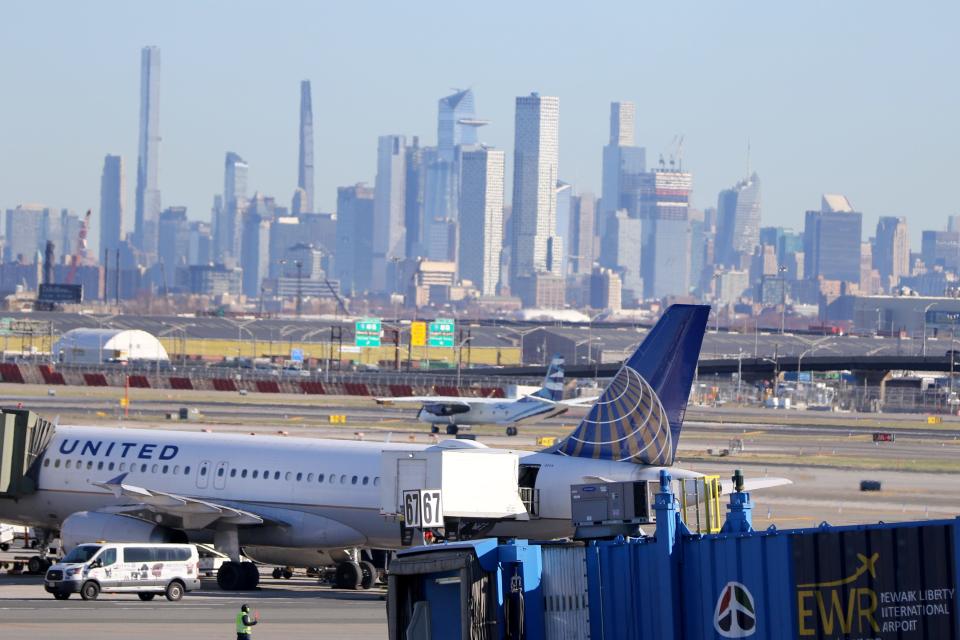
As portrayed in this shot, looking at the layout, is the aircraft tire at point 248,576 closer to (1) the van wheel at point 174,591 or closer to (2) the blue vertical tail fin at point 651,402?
(1) the van wheel at point 174,591

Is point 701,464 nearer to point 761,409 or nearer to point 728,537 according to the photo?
point 728,537

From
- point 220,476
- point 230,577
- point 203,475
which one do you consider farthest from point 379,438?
point 230,577

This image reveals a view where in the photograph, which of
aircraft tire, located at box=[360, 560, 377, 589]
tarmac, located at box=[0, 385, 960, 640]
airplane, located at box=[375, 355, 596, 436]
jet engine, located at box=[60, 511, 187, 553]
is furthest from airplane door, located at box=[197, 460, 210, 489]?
airplane, located at box=[375, 355, 596, 436]

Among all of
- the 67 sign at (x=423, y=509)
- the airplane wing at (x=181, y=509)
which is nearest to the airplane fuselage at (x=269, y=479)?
the airplane wing at (x=181, y=509)

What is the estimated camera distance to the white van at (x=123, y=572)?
43.4 meters

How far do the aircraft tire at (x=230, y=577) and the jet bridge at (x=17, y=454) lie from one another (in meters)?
8.70

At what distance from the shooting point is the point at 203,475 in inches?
1954

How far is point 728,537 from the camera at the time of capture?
848 inches

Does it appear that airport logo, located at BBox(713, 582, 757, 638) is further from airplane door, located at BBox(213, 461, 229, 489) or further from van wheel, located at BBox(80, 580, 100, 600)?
airplane door, located at BBox(213, 461, 229, 489)

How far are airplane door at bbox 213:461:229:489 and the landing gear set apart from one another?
299 centimetres

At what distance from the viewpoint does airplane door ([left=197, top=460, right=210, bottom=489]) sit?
4950 centimetres

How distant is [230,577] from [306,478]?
3.49 metres

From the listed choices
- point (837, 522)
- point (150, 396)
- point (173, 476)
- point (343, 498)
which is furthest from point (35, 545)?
point (150, 396)

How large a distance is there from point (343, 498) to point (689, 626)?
2668 centimetres
